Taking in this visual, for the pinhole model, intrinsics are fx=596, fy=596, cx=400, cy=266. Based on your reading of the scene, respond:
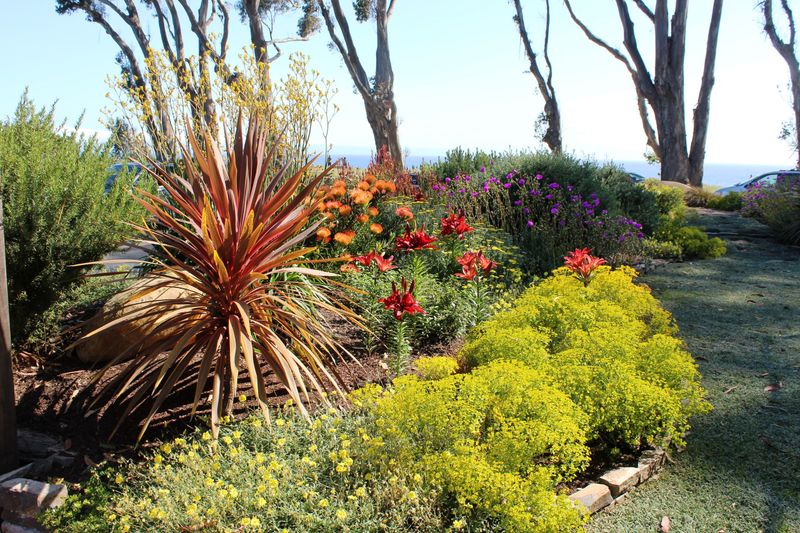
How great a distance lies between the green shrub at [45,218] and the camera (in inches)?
157

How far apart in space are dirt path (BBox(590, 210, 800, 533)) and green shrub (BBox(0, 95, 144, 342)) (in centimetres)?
Answer: 371

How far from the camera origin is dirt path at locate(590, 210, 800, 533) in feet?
9.29

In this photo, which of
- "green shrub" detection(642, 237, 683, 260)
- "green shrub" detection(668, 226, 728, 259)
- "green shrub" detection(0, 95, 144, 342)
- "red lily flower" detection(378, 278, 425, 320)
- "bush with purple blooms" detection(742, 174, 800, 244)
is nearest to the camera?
"red lily flower" detection(378, 278, 425, 320)

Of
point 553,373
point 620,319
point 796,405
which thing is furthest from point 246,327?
point 796,405

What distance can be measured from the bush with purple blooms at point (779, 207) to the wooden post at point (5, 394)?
10608 mm

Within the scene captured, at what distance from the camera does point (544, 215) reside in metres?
7.84

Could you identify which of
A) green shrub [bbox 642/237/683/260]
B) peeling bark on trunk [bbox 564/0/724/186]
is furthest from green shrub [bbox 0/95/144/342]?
peeling bark on trunk [bbox 564/0/724/186]

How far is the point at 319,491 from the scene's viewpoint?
257 centimetres

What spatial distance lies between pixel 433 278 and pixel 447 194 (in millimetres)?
2835

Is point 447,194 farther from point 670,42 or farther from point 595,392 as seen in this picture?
point 670,42

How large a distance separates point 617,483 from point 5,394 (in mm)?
3233

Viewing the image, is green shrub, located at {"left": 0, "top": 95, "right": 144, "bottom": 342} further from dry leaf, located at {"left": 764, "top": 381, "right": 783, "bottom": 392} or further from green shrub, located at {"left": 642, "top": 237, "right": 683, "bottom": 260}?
green shrub, located at {"left": 642, "top": 237, "right": 683, "bottom": 260}


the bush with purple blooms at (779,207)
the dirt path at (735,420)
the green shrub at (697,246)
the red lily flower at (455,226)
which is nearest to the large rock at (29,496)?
the dirt path at (735,420)

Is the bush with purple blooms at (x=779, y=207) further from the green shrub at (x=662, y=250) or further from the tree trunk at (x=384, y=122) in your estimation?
the tree trunk at (x=384, y=122)
